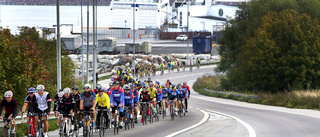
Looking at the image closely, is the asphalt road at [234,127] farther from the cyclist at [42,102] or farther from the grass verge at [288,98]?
the grass verge at [288,98]

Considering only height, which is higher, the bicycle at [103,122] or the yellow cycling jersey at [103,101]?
the yellow cycling jersey at [103,101]

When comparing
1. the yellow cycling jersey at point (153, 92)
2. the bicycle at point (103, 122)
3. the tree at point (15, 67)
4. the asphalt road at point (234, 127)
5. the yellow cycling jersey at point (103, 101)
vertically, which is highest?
the tree at point (15, 67)

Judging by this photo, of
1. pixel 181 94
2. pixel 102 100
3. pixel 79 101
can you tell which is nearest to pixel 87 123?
pixel 79 101

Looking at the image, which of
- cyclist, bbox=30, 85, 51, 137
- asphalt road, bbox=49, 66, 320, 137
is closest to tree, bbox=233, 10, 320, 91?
asphalt road, bbox=49, 66, 320, 137

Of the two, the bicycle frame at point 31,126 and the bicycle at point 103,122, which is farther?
the bicycle at point 103,122

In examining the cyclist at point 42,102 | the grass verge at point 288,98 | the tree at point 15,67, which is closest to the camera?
the cyclist at point 42,102

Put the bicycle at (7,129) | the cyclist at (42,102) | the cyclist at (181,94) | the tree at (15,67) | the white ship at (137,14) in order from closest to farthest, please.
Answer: the bicycle at (7,129)
the cyclist at (42,102)
the tree at (15,67)
the cyclist at (181,94)
the white ship at (137,14)

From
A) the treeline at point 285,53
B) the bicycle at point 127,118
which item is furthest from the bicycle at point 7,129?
the treeline at point 285,53

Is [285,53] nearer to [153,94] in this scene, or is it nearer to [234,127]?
[153,94]

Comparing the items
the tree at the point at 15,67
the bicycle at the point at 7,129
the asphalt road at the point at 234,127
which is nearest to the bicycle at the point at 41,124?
the bicycle at the point at 7,129

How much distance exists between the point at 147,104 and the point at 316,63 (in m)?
18.7

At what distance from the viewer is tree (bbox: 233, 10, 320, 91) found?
3444cm

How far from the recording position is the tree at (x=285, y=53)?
3444 cm

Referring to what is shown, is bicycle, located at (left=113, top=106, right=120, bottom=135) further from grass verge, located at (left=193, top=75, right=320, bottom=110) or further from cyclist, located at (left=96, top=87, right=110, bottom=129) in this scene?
grass verge, located at (left=193, top=75, right=320, bottom=110)
